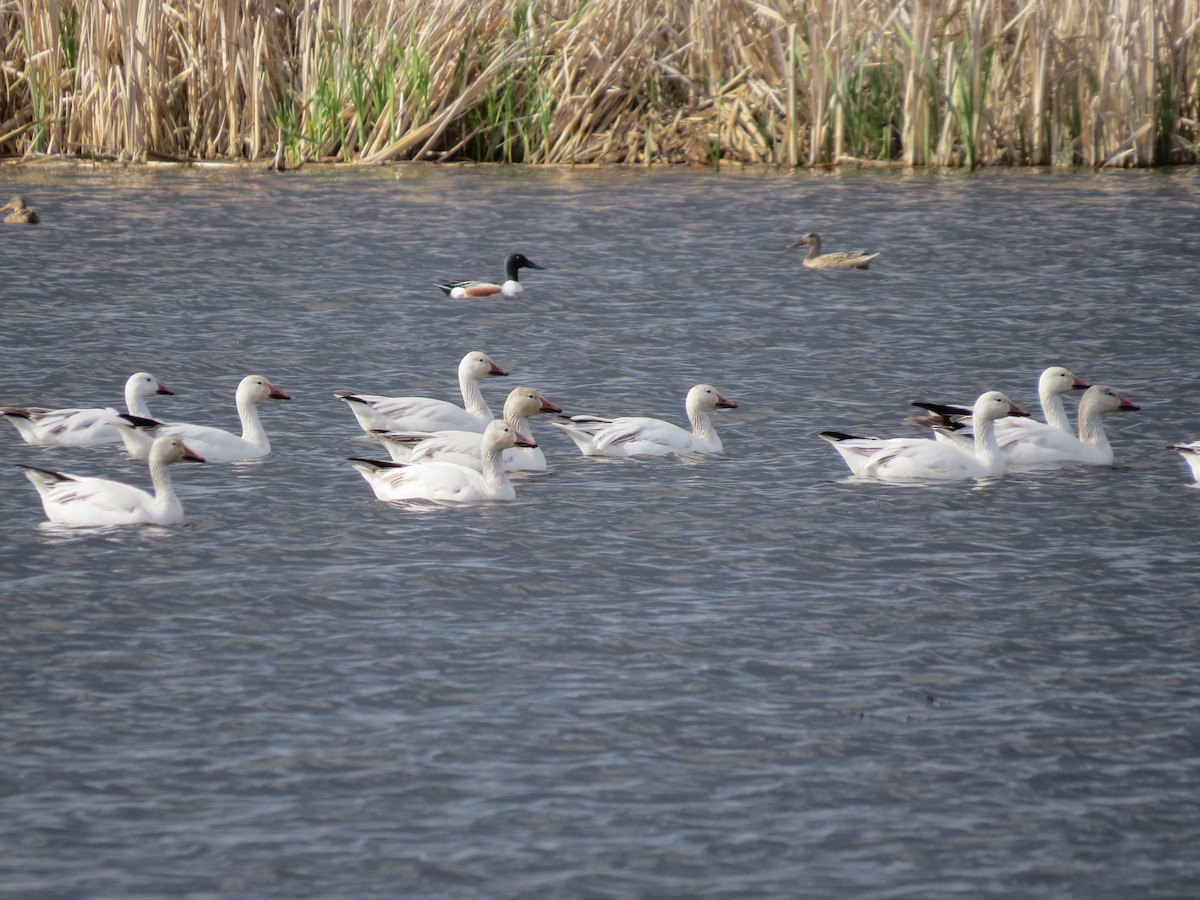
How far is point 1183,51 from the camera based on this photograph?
25.0 m

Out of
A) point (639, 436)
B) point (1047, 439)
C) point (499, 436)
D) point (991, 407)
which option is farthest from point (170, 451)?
point (1047, 439)

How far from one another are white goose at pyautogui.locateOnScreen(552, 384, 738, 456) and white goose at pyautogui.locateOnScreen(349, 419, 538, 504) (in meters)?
0.95

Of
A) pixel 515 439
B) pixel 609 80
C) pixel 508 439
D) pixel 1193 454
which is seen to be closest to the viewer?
pixel 1193 454

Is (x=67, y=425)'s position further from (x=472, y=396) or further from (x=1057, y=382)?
(x=1057, y=382)

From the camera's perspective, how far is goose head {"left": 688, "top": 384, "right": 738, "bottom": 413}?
39.1 ft

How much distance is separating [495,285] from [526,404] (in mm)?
7558

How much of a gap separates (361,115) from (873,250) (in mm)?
8569

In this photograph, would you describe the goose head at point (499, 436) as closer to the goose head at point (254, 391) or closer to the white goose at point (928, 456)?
the white goose at point (928, 456)

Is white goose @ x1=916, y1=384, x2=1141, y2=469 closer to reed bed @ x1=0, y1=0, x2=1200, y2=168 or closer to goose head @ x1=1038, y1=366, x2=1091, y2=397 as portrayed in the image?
goose head @ x1=1038, y1=366, x2=1091, y2=397

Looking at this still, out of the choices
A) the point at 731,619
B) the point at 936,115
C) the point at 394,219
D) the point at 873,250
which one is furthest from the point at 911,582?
the point at 936,115

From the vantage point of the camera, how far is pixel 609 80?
26844mm

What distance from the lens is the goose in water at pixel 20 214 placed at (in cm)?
2245

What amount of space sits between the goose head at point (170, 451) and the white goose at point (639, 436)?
Result: 2.38 meters

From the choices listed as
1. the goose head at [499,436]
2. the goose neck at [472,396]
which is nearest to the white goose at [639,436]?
the goose head at [499,436]
